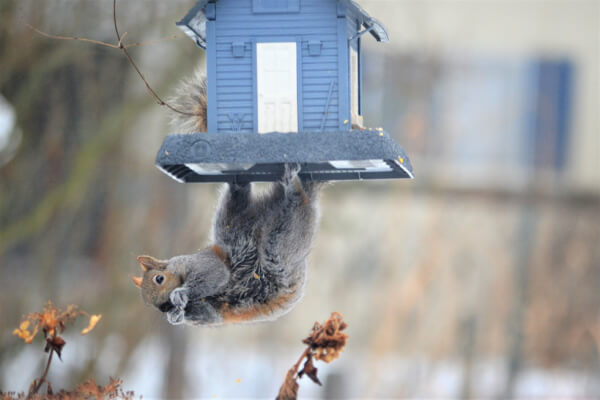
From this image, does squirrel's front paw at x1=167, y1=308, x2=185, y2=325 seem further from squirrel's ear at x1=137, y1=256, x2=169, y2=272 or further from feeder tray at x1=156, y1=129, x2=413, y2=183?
feeder tray at x1=156, y1=129, x2=413, y2=183

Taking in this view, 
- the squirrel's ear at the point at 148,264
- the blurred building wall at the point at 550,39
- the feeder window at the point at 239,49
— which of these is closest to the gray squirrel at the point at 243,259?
the squirrel's ear at the point at 148,264

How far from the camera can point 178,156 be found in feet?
4.17

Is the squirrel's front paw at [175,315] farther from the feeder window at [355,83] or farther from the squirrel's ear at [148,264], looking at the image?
the feeder window at [355,83]

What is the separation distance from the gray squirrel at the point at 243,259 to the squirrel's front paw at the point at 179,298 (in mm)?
12

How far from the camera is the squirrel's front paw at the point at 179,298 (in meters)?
1.20

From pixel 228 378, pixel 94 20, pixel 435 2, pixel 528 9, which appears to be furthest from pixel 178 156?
pixel 528 9

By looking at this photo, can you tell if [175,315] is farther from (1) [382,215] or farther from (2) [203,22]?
(1) [382,215]

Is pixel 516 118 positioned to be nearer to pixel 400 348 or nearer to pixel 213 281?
pixel 400 348

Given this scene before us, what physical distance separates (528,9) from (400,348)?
270 cm

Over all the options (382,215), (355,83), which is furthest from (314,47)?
(382,215)

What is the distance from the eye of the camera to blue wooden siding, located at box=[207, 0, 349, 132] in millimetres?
1359

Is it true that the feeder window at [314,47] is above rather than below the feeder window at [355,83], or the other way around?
above

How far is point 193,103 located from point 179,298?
429 mm

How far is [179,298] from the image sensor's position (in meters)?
1.20
